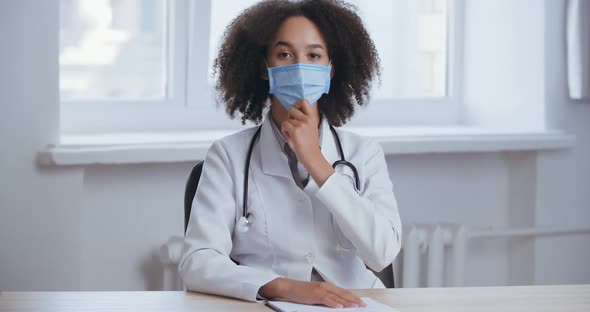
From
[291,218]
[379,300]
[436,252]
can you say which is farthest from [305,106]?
[436,252]

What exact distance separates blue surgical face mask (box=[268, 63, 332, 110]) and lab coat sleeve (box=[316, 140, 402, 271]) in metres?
0.18

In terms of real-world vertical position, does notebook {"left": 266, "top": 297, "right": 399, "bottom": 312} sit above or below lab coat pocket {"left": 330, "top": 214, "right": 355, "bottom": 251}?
below

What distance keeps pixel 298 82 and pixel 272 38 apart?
0.43 ft

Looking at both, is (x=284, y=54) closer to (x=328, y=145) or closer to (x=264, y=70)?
(x=264, y=70)

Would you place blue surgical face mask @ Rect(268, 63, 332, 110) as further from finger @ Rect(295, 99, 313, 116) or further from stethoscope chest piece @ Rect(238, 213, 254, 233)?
stethoscope chest piece @ Rect(238, 213, 254, 233)

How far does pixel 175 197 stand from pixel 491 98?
3.94 feet

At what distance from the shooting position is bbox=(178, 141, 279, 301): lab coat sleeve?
156 cm

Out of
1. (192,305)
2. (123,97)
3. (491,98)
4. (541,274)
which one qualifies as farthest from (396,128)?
(192,305)

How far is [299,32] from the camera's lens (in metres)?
1.81

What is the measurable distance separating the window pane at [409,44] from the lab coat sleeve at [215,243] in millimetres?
1410

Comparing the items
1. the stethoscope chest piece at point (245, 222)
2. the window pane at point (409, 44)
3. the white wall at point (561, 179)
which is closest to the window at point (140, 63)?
the window pane at point (409, 44)

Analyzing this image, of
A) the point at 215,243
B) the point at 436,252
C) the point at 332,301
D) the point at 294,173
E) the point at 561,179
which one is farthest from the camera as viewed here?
the point at 561,179

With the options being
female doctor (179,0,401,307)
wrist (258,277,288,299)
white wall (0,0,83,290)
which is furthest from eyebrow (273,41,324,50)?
white wall (0,0,83,290)

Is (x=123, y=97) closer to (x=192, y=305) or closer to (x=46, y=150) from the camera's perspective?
(x=46, y=150)
